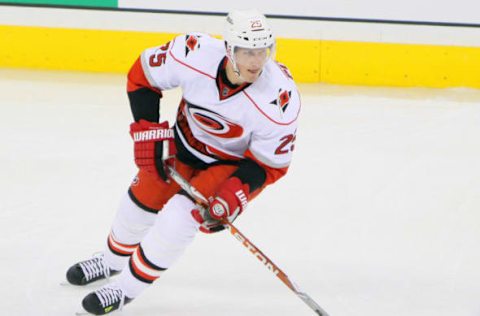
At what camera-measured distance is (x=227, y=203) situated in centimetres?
261

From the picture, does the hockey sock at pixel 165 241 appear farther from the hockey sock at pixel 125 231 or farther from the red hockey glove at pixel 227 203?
the hockey sock at pixel 125 231

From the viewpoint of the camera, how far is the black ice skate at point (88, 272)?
10.0 feet

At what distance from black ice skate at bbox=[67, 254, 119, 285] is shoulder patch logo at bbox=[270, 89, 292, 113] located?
866 mm

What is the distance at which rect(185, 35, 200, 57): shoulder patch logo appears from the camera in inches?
111

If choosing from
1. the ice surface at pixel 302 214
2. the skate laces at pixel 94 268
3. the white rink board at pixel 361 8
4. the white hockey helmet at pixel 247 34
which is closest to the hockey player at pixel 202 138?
the white hockey helmet at pixel 247 34

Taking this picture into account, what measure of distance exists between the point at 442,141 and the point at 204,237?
6.61 ft

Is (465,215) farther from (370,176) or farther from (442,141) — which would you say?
(442,141)

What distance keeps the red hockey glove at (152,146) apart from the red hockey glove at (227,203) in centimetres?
20

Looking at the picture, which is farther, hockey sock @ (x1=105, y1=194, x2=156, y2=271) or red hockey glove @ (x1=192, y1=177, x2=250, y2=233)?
hockey sock @ (x1=105, y1=194, x2=156, y2=271)

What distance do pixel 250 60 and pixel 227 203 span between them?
41 cm

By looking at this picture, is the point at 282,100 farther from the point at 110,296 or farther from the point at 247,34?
the point at 110,296

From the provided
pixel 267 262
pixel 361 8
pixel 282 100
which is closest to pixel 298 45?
pixel 361 8

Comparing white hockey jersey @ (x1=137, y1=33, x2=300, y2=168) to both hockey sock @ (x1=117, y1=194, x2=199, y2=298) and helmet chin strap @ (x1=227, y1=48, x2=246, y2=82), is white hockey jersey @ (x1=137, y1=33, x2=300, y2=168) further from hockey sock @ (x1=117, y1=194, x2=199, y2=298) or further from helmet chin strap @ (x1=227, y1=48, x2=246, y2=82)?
hockey sock @ (x1=117, y1=194, x2=199, y2=298)

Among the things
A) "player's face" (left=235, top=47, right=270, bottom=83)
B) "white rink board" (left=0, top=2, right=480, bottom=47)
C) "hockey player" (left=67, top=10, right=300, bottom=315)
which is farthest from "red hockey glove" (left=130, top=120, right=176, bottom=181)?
"white rink board" (left=0, top=2, right=480, bottom=47)
